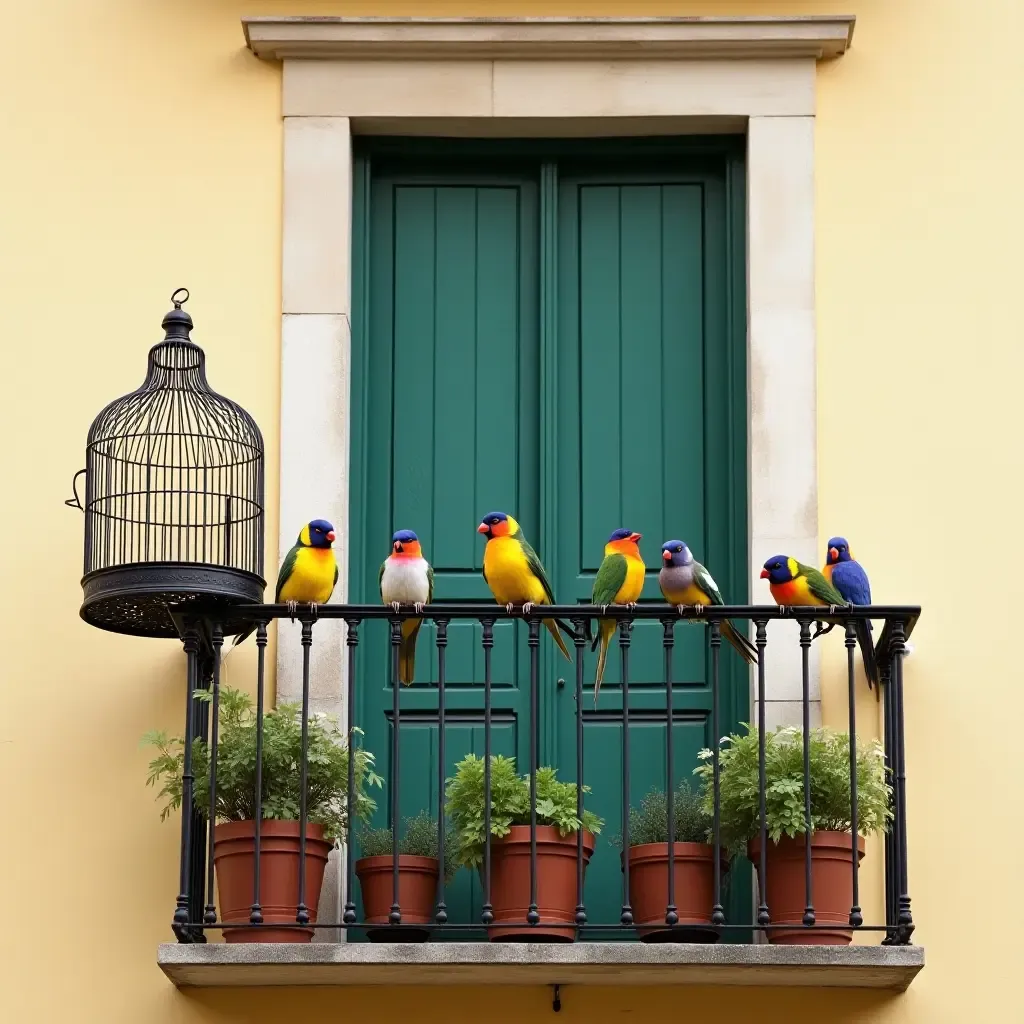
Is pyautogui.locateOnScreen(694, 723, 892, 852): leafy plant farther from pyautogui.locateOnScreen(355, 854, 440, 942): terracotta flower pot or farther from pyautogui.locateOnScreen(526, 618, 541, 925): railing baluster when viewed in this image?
pyautogui.locateOnScreen(355, 854, 440, 942): terracotta flower pot

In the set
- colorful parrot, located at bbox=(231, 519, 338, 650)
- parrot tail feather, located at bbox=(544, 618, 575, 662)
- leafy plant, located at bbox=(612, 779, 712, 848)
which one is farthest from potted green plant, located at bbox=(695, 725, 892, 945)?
colorful parrot, located at bbox=(231, 519, 338, 650)

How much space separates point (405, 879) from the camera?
8.05 metres

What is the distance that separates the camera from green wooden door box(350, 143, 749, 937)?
8.92 meters

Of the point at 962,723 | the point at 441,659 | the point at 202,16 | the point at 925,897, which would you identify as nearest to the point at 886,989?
the point at 925,897

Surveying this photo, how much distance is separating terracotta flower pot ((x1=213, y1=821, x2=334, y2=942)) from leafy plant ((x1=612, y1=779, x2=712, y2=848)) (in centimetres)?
115

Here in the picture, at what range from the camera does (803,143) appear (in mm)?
9172

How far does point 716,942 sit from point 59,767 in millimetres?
2428

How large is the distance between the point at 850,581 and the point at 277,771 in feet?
6.95

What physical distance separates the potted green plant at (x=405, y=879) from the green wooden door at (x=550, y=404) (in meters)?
0.55

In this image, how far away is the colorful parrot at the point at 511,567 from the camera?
27.5 ft

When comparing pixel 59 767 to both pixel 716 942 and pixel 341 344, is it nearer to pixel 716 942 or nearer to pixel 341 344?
pixel 341 344

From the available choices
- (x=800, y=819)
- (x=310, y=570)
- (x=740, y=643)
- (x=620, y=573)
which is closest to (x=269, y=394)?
(x=310, y=570)

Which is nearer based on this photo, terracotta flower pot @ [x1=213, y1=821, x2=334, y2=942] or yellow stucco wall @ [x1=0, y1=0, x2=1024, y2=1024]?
terracotta flower pot @ [x1=213, y1=821, x2=334, y2=942]

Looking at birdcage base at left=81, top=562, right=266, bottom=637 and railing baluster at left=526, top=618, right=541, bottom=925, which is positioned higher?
birdcage base at left=81, top=562, right=266, bottom=637
